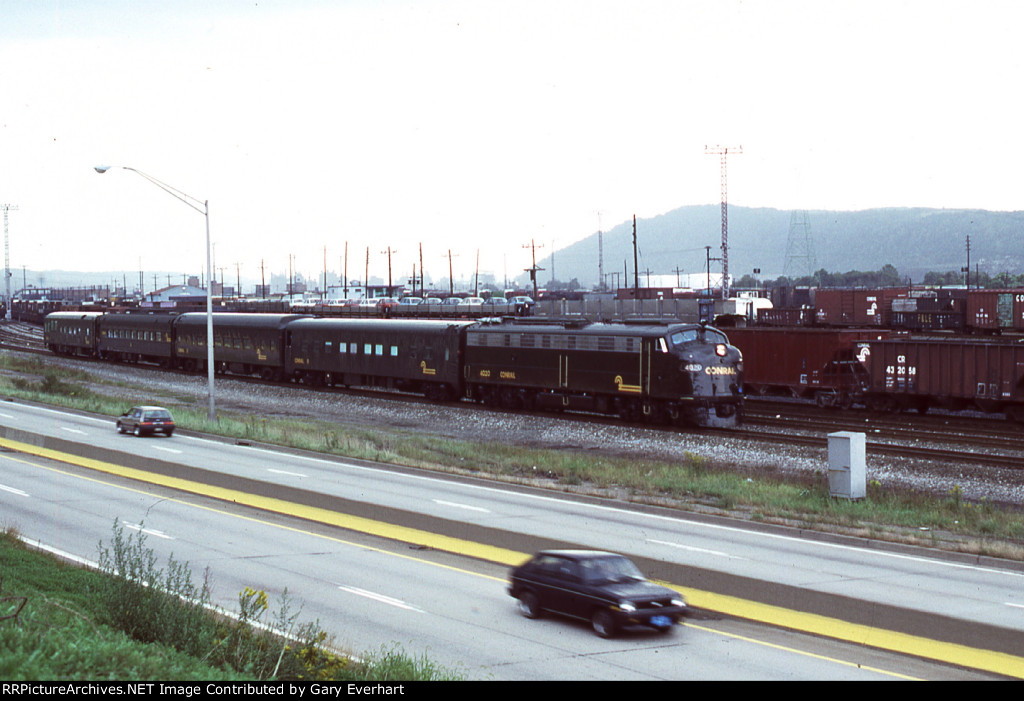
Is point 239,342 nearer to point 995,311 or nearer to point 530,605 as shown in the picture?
point 995,311

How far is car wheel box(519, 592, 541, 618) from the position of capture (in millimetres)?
14875

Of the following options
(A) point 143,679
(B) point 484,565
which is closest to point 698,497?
(B) point 484,565

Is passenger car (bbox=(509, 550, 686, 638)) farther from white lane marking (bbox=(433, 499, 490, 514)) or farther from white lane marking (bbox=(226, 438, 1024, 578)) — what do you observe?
white lane marking (bbox=(433, 499, 490, 514))

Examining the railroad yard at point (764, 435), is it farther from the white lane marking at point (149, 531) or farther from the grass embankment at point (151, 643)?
the grass embankment at point (151, 643)

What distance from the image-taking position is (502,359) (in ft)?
153

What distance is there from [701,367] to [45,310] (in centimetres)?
13791

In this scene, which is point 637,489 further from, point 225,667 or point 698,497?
point 225,667

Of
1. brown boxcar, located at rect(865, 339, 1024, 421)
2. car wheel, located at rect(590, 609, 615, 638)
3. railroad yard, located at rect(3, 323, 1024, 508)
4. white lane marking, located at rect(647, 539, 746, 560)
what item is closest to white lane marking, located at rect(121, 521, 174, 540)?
white lane marking, located at rect(647, 539, 746, 560)

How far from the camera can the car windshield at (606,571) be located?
47.3 feet

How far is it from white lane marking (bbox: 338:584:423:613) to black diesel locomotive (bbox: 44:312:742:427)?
23.8 meters

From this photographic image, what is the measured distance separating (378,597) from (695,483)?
41.3 ft

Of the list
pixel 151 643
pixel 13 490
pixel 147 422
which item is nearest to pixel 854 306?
pixel 147 422

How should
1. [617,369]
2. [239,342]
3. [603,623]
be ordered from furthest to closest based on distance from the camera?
[239,342]
[617,369]
[603,623]
